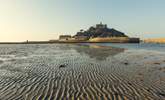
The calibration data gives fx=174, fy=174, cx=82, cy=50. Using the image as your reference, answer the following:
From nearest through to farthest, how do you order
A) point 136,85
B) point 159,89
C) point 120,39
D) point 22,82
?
point 159,89
point 136,85
point 22,82
point 120,39

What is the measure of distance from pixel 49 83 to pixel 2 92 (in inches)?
99.7

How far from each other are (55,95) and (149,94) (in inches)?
166

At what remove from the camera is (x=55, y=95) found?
301 inches

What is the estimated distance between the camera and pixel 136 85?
9.39 meters

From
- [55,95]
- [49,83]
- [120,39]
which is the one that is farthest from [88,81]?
[120,39]

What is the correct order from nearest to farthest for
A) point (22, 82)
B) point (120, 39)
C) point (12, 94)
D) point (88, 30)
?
1. point (12, 94)
2. point (22, 82)
3. point (120, 39)
4. point (88, 30)

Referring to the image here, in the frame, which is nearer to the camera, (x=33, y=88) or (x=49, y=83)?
(x=33, y=88)

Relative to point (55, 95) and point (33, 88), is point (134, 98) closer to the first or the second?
point (55, 95)

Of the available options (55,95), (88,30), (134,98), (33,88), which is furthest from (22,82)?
(88,30)

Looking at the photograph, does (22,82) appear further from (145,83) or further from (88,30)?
(88,30)

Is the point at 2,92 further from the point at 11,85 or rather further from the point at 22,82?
the point at 22,82

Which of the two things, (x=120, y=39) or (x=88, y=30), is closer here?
(x=120, y=39)

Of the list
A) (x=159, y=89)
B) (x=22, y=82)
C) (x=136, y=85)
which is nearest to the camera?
(x=159, y=89)

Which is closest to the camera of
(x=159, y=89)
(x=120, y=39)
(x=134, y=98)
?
(x=134, y=98)
